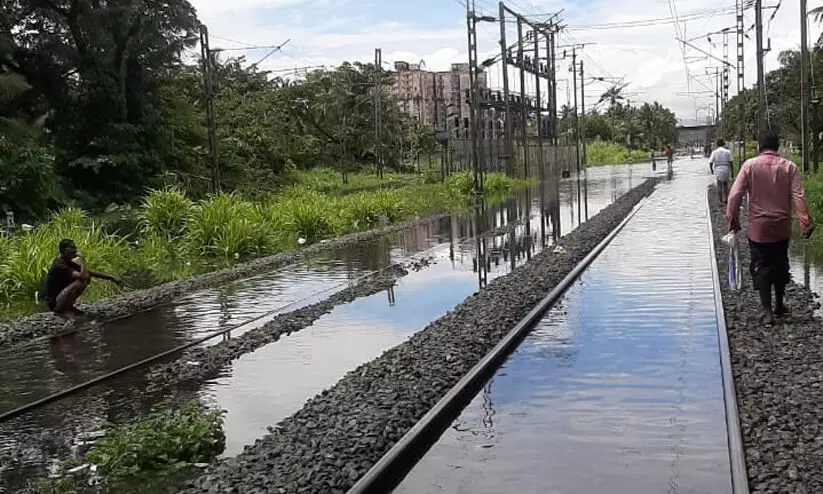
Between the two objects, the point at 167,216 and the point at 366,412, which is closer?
the point at 366,412

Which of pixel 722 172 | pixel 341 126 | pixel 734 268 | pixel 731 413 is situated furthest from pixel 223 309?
pixel 341 126

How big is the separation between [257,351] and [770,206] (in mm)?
5778

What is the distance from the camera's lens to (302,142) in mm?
60781

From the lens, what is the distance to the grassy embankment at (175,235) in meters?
15.6

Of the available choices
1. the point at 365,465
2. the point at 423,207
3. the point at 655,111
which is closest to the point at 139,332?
the point at 365,465

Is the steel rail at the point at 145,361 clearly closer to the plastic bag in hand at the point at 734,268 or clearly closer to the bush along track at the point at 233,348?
the bush along track at the point at 233,348

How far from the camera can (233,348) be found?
34.1 feet

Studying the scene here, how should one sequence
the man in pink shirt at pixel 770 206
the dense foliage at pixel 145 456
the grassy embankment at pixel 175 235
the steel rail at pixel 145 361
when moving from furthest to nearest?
the grassy embankment at pixel 175 235
the man in pink shirt at pixel 770 206
the steel rail at pixel 145 361
the dense foliage at pixel 145 456

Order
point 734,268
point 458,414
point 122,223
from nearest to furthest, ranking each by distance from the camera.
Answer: point 458,414 < point 734,268 < point 122,223

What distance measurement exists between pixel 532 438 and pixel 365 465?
52.1 inches

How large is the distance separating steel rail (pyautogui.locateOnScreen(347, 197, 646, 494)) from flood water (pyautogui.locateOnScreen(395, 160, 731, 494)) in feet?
0.27

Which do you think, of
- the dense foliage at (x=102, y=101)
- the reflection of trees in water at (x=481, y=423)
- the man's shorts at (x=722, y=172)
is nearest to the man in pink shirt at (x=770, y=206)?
the reflection of trees in water at (x=481, y=423)

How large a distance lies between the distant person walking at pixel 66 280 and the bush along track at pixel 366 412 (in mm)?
5564

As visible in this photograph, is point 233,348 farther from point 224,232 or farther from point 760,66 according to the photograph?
point 760,66
